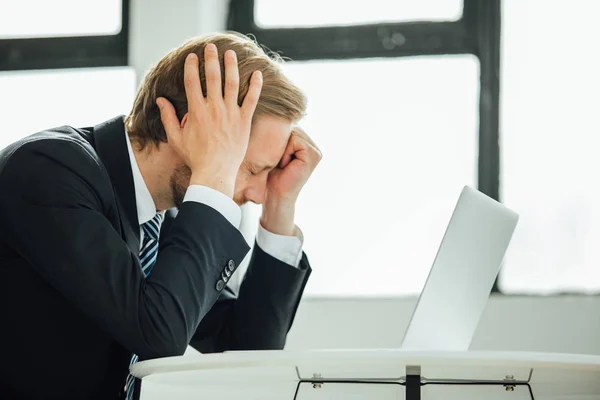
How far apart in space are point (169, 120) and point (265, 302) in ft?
1.28

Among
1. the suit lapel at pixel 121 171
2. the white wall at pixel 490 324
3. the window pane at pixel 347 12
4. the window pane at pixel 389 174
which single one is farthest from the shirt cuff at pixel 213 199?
the window pane at pixel 347 12

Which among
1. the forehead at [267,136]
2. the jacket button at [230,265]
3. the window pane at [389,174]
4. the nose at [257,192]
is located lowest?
the window pane at [389,174]

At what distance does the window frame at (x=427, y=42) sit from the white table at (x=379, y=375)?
5.62ft

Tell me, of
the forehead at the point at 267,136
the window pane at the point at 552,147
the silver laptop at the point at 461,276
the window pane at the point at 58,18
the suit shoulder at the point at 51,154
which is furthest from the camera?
the window pane at the point at 58,18

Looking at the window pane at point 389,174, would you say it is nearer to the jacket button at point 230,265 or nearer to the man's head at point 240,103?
the man's head at point 240,103

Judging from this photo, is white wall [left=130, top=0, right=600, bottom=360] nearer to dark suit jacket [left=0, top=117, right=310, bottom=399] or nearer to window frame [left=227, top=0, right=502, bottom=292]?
window frame [left=227, top=0, right=502, bottom=292]

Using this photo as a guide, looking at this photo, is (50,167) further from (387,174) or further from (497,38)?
(497,38)

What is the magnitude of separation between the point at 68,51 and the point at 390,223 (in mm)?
1336

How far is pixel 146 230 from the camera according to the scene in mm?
1436

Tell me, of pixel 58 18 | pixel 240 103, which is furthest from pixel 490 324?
pixel 58 18

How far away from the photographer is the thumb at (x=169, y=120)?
4.60 feet

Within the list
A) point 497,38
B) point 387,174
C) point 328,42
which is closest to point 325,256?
point 387,174

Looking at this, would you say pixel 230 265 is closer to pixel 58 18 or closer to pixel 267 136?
pixel 267 136

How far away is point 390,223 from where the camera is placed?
2.68m
